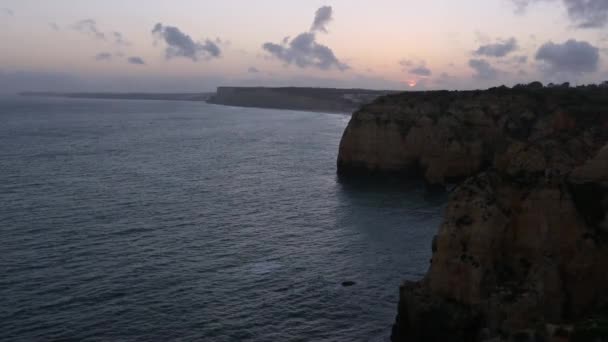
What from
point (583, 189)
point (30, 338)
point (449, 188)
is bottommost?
point (30, 338)

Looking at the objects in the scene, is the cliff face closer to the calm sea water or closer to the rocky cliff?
the calm sea water

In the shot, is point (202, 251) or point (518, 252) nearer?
point (518, 252)

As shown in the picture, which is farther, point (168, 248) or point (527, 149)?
point (168, 248)

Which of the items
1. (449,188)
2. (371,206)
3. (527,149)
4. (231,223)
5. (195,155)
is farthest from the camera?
(195,155)

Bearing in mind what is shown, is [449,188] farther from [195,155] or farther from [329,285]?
[195,155]

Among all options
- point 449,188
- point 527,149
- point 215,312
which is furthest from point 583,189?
point 449,188

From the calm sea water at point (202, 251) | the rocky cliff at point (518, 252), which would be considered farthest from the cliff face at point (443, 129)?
the rocky cliff at point (518, 252)

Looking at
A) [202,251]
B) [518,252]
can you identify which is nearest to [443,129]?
[202,251]

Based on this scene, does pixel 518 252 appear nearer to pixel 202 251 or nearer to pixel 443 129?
pixel 202 251
